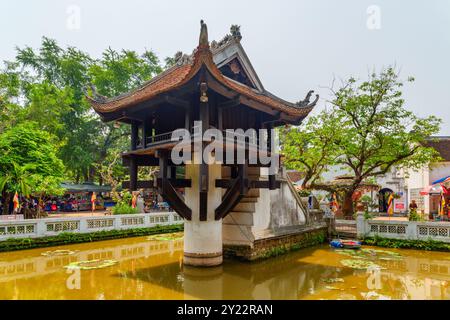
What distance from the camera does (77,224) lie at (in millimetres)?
13672

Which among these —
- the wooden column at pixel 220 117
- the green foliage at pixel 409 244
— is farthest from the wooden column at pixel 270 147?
the green foliage at pixel 409 244

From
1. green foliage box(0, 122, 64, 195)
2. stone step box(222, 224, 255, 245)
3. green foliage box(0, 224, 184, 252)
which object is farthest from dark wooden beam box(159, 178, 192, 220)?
green foliage box(0, 122, 64, 195)

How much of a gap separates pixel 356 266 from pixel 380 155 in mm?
6764

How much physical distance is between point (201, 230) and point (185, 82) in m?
4.23

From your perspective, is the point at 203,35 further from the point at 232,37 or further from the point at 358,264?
the point at 358,264

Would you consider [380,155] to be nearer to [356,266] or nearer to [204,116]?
[356,266]

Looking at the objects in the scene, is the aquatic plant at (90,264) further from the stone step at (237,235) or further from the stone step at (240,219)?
the stone step at (240,219)

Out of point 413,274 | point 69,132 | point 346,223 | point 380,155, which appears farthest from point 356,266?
point 69,132

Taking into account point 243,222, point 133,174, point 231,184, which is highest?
point 133,174

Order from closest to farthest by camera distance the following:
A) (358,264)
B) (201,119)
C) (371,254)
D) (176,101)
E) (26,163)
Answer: (201,119), (176,101), (358,264), (371,254), (26,163)

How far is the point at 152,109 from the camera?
9.32 m

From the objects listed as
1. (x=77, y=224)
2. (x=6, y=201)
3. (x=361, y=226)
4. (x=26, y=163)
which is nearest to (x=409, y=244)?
(x=361, y=226)

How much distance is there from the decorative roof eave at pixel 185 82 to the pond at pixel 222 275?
4691 mm
